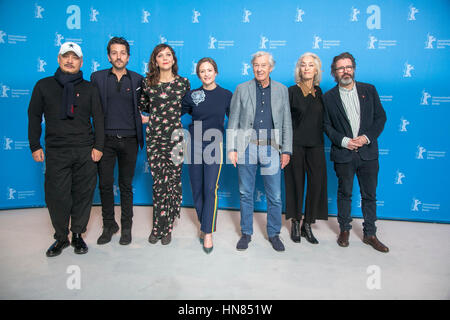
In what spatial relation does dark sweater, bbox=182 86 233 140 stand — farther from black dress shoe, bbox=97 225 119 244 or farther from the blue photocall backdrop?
the blue photocall backdrop

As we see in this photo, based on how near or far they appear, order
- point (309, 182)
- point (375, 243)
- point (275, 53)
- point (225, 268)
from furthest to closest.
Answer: point (275, 53)
point (309, 182)
point (375, 243)
point (225, 268)

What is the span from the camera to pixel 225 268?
234cm

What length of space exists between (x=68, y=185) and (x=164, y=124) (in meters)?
0.93

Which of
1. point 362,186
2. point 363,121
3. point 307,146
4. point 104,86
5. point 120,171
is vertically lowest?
point 362,186

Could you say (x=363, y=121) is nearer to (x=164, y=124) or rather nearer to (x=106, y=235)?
(x=164, y=124)

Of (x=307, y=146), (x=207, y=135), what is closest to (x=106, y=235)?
(x=207, y=135)

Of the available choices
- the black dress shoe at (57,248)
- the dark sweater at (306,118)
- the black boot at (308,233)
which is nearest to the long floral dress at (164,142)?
the black dress shoe at (57,248)

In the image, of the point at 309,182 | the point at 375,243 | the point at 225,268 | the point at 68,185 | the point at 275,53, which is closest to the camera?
the point at 225,268

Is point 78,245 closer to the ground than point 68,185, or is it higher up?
closer to the ground

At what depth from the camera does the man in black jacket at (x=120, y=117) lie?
2.58 metres

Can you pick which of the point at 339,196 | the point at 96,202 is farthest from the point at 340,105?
the point at 96,202

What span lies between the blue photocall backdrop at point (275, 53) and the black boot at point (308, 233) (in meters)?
0.99

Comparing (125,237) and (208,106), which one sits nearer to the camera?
(208,106)

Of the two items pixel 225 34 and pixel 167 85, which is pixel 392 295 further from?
pixel 225 34
